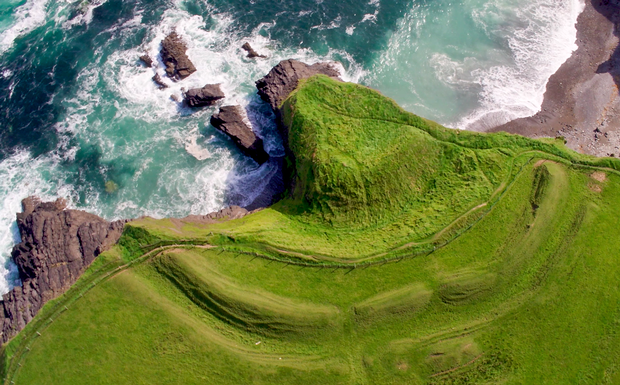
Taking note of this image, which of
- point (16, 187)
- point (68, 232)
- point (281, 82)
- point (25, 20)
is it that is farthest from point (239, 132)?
point (25, 20)

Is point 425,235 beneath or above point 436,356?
above

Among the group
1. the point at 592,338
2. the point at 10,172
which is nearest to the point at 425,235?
the point at 592,338

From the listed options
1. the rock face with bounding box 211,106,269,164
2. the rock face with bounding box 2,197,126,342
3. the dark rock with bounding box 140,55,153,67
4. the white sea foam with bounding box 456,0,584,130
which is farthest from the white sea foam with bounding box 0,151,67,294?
the white sea foam with bounding box 456,0,584,130

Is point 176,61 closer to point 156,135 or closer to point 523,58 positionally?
point 156,135

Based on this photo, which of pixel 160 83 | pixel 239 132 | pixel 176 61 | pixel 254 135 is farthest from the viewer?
pixel 176 61

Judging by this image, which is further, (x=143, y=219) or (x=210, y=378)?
(x=143, y=219)

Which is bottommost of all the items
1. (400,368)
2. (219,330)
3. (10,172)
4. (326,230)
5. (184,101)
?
(400,368)

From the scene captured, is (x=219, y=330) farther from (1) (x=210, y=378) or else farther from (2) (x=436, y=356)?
(2) (x=436, y=356)

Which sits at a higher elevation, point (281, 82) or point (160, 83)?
point (281, 82)
